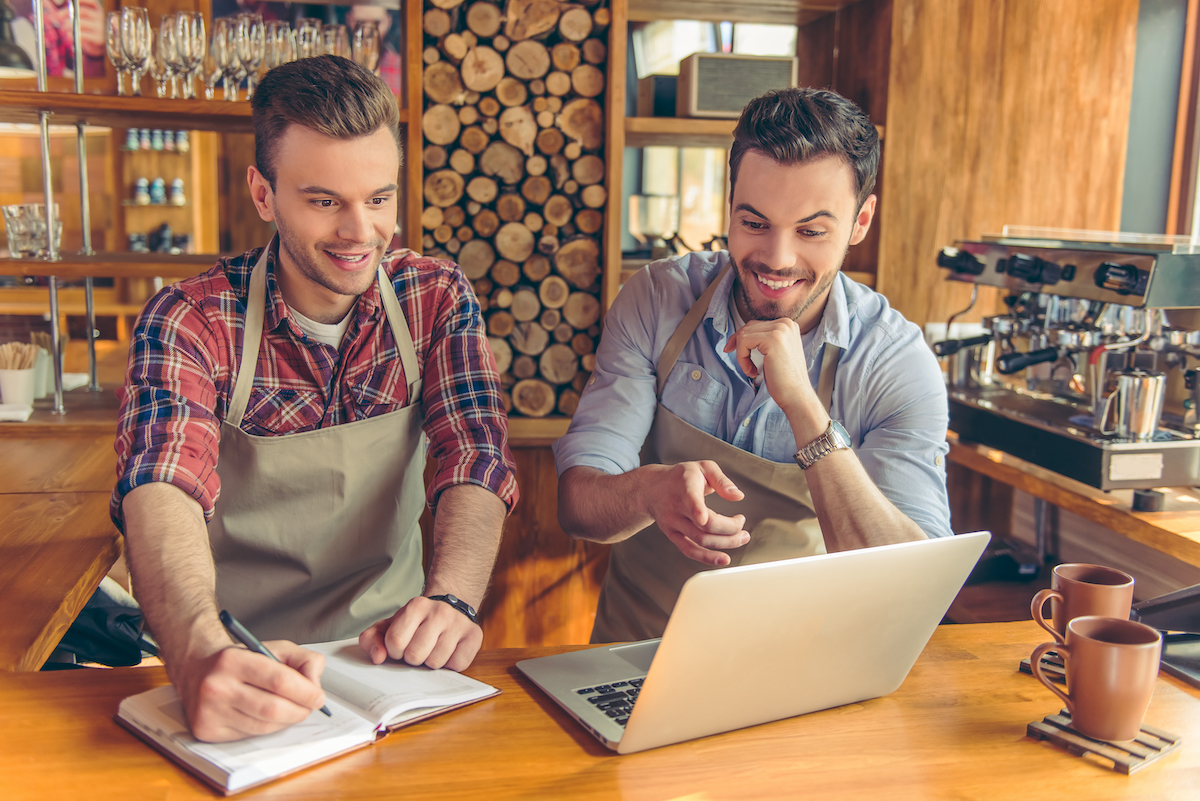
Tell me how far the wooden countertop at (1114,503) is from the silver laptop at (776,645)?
97 cm

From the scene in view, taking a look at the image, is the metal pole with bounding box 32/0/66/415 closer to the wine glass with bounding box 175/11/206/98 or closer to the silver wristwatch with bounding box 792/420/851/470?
the wine glass with bounding box 175/11/206/98

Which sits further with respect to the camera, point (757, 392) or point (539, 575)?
point (539, 575)

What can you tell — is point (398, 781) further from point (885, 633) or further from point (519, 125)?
point (519, 125)

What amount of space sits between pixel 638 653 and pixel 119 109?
1844 millimetres

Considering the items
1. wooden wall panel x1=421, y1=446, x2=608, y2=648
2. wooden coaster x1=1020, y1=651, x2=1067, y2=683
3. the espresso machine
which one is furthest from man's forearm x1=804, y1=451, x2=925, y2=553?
wooden wall panel x1=421, y1=446, x2=608, y2=648

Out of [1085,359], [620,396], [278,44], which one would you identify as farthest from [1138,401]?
[278,44]

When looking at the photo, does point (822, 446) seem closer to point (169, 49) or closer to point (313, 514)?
point (313, 514)

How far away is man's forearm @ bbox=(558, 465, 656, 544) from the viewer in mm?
1372

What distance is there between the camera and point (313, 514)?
1508 millimetres

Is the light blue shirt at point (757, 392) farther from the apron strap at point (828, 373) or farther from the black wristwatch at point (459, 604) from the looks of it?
the black wristwatch at point (459, 604)

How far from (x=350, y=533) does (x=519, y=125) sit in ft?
4.32

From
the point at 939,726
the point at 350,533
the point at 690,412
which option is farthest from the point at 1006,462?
the point at 350,533

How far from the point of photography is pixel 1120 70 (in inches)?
105

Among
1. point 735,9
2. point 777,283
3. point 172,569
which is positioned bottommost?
point 172,569
